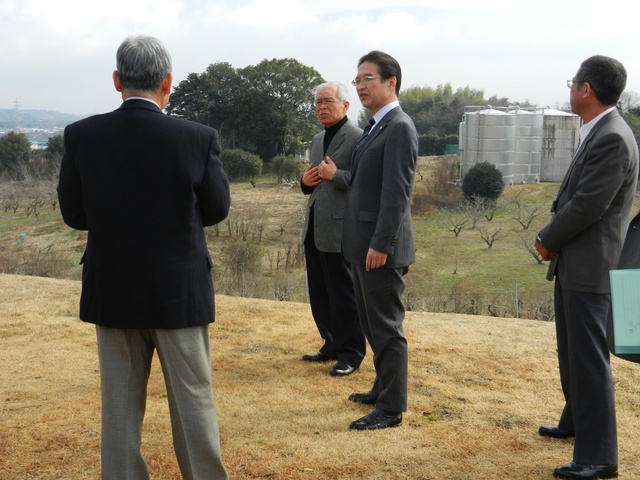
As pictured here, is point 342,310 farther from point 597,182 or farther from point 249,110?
point 249,110

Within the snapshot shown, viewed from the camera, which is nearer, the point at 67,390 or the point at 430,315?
the point at 67,390

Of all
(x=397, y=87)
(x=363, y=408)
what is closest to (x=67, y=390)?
(x=363, y=408)

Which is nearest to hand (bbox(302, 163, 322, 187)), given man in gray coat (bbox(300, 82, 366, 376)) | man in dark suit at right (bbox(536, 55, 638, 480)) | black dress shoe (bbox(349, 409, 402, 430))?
man in gray coat (bbox(300, 82, 366, 376))

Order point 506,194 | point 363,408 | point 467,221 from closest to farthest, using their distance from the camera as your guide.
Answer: point 363,408 < point 467,221 < point 506,194

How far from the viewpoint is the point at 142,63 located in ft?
8.75

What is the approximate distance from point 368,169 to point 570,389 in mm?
1394

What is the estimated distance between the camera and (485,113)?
39.8 meters

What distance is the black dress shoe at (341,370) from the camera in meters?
5.01

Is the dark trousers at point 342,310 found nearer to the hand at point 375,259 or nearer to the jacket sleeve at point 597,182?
the hand at point 375,259

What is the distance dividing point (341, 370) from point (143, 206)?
2624mm

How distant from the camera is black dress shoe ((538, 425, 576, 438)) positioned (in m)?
3.88

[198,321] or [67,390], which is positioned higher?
[198,321]

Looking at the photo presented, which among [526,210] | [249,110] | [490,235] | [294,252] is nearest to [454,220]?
[526,210]

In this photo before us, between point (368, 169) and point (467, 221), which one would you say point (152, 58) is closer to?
point (368, 169)
